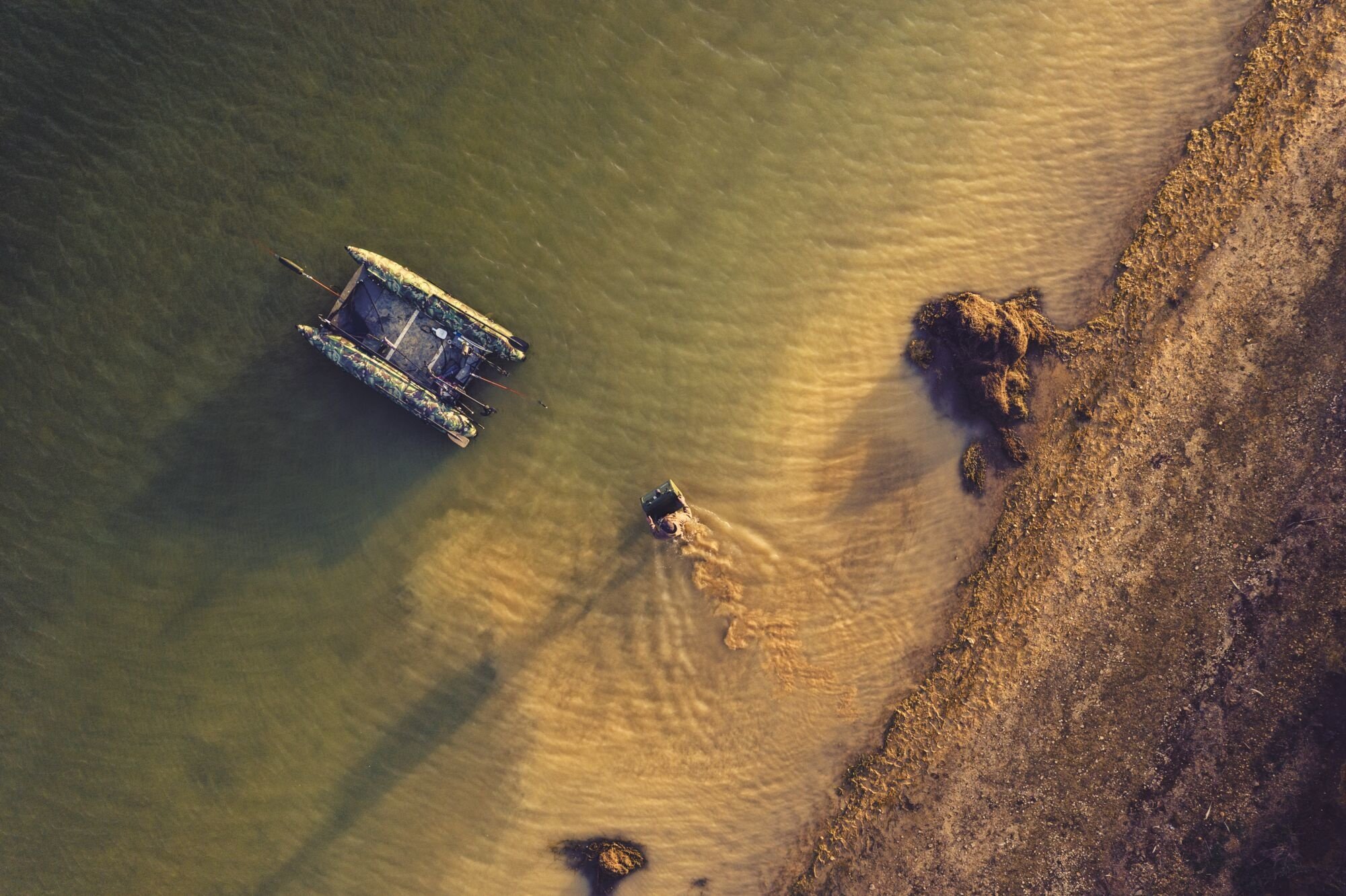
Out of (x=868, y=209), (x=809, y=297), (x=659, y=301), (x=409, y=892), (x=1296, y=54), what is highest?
(x=1296, y=54)

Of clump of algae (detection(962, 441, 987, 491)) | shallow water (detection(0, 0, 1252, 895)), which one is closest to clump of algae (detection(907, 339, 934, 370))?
shallow water (detection(0, 0, 1252, 895))

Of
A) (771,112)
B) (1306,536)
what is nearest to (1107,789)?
(1306,536)

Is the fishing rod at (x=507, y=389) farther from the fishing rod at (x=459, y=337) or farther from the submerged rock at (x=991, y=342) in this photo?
the submerged rock at (x=991, y=342)

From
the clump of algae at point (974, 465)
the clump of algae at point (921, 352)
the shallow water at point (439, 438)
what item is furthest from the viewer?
the clump of algae at point (974, 465)

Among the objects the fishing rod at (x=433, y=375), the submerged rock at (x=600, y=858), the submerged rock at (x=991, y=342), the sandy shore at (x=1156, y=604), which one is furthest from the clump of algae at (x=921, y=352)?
the submerged rock at (x=600, y=858)

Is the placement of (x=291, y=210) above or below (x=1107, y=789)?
above

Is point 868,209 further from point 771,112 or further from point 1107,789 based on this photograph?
point 1107,789
